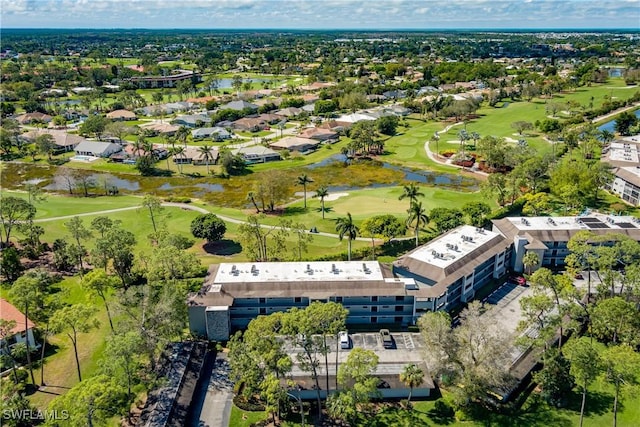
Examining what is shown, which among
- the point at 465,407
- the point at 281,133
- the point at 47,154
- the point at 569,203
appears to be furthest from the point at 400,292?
the point at 47,154

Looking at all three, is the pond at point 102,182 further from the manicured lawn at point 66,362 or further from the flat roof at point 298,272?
the flat roof at point 298,272

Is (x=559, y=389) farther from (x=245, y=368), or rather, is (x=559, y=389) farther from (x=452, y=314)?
(x=245, y=368)

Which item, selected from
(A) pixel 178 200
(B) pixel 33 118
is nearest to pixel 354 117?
(A) pixel 178 200

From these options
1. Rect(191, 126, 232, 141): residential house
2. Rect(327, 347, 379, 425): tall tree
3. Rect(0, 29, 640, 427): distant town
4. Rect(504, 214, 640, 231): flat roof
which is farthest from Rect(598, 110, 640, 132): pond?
Rect(327, 347, 379, 425): tall tree

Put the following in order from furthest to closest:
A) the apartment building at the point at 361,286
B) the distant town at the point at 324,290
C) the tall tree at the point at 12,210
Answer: the tall tree at the point at 12,210 < the apartment building at the point at 361,286 < the distant town at the point at 324,290

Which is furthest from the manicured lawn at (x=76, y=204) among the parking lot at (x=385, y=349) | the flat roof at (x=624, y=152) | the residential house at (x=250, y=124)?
the flat roof at (x=624, y=152)

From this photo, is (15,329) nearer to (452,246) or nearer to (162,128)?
(452,246)

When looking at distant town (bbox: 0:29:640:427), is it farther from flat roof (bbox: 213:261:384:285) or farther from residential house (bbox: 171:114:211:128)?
residential house (bbox: 171:114:211:128)
